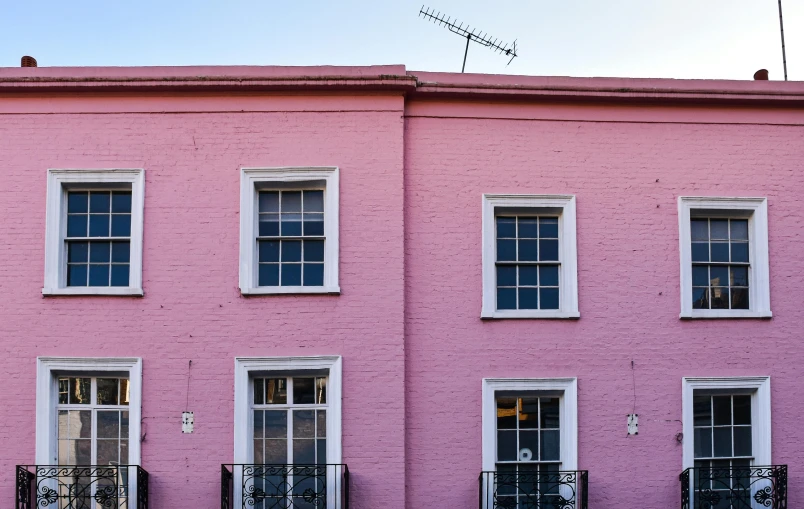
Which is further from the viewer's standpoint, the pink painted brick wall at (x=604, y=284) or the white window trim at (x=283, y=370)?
the pink painted brick wall at (x=604, y=284)

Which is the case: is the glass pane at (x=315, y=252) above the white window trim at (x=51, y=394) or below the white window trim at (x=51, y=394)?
above

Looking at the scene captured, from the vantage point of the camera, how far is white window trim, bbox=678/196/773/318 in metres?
12.5

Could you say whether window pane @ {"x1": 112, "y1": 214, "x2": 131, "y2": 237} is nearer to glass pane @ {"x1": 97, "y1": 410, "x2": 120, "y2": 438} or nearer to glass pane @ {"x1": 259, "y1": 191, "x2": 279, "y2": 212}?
glass pane @ {"x1": 259, "y1": 191, "x2": 279, "y2": 212}

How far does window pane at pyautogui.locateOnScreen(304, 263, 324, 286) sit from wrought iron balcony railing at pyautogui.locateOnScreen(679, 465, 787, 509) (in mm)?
5491

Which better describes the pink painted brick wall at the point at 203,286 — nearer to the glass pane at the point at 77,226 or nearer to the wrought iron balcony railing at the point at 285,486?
the wrought iron balcony railing at the point at 285,486

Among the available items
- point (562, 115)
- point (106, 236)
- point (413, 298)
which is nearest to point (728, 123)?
point (562, 115)

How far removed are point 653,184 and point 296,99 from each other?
509 cm

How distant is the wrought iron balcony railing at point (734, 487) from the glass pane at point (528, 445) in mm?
1943

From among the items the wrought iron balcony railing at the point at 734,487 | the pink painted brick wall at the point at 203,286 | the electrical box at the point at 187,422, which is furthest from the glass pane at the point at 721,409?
the electrical box at the point at 187,422

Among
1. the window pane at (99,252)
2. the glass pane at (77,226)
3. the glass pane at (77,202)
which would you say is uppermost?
the glass pane at (77,202)

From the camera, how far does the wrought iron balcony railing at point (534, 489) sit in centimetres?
1192

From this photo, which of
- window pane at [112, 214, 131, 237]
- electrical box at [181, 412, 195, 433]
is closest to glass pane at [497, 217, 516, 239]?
electrical box at [181, 412, 195, 433]

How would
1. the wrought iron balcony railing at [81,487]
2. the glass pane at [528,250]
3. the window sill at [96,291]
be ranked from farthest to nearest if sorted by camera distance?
the glass pane at [528,250]
the window sill at [96,291]
the wrought iron balcony railing at [81,487]

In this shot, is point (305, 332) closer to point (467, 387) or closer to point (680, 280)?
point (467, 387)
